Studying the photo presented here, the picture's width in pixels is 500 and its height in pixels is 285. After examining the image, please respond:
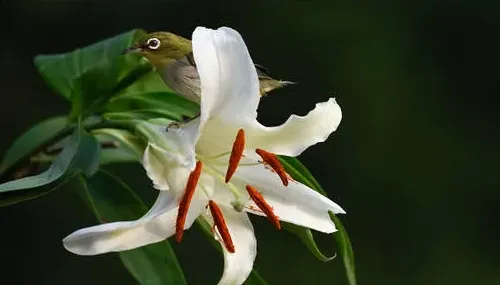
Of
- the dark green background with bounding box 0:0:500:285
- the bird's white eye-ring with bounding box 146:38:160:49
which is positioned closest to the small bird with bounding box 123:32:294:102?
the bird's white eye-ring with bounding box 146:38:160:49

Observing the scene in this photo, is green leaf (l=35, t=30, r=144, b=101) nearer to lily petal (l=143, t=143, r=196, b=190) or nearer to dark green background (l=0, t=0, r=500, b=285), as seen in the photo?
lily petal (l=143, t=143, r=196, b=190)

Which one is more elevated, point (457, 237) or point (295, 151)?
point (295, 151)

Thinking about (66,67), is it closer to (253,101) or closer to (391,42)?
(253,101)

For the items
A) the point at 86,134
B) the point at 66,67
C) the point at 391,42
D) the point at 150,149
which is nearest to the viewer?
the point at 150,149

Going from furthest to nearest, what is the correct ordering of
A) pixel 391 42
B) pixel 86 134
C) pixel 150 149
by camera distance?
pixel 391 42 < pixel 86 134 < pixel 150 149

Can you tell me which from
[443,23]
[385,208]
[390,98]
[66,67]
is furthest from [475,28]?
[66,67]

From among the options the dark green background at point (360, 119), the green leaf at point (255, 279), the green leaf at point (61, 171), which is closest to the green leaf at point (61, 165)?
the green leaf at point (61, 171)
